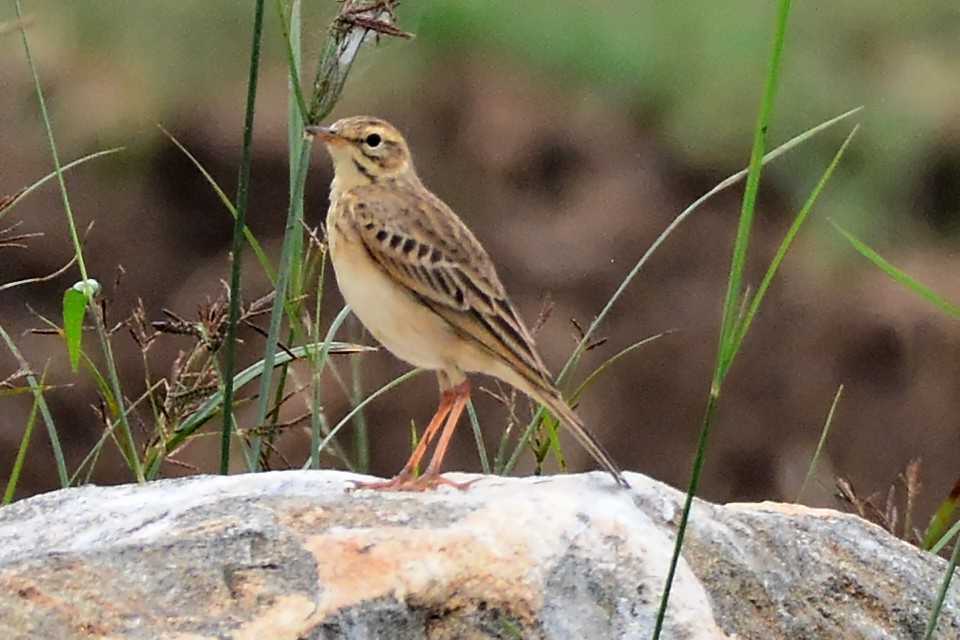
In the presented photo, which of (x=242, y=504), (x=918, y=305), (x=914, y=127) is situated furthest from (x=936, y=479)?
(x=242, y=504)

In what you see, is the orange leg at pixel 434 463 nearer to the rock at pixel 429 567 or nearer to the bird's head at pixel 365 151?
the rock at pixel 429 567

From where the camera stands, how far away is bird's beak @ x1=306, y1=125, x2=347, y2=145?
3.75 m

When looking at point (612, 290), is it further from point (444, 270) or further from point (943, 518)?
point (943, 518)

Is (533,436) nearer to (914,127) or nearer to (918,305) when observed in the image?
(918,305)

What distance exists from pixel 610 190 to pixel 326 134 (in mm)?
4669

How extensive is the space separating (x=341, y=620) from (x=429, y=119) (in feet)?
19.9

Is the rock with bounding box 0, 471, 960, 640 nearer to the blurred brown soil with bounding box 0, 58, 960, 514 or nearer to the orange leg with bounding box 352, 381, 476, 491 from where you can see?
the orange leg with bounding box 352, 381, 476, 491

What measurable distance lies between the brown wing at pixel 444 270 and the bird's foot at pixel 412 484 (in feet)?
1.08

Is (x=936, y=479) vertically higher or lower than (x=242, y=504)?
lower

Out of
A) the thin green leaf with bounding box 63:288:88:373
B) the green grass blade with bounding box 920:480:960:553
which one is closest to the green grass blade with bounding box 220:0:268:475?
the thin green leaf with bounding box 63:288:88:373

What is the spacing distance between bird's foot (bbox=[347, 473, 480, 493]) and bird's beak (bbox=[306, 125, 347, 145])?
2.68 feet

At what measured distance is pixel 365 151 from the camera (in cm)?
412

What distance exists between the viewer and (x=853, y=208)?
852cm

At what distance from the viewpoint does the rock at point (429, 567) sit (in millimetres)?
2771
